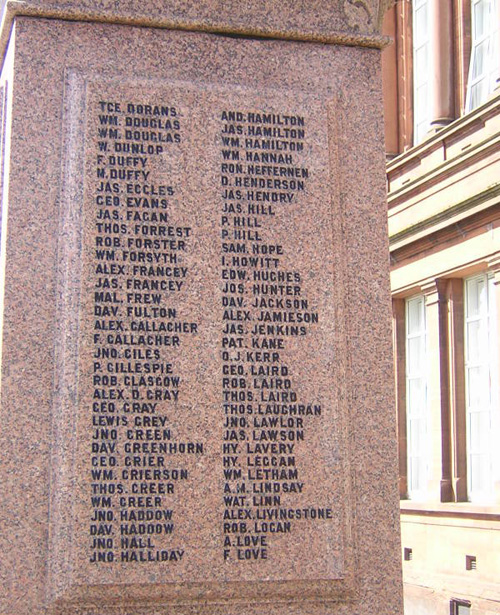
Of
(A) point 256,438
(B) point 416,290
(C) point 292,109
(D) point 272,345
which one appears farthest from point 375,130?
(B) point 416,290

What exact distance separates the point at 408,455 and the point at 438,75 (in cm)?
684

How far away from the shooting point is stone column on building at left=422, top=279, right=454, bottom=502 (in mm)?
19469

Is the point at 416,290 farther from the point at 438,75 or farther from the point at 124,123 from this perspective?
the point at 124,123

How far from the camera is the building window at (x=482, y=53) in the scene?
64.2 ft

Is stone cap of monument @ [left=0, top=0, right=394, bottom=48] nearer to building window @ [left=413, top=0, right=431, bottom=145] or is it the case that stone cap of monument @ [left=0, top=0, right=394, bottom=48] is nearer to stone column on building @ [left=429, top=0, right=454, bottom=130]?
stone column on building @ [left=429, top=0, right=454, bottom=130]

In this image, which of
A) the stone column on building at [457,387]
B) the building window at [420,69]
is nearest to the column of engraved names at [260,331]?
the stone column on building at [457,387]

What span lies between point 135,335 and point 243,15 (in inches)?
65.6

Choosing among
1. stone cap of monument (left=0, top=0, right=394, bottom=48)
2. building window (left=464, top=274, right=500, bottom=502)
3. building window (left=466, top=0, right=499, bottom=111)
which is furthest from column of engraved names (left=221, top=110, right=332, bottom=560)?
building window (left=466, top=0, right=499, bottom=111)

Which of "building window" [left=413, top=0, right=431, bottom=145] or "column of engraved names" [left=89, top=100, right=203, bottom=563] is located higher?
"building window" [left=413, top=0, right=431, bottom=145]

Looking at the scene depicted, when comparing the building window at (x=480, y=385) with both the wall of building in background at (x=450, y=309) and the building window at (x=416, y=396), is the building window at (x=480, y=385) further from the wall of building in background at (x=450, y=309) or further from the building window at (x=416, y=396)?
the building window at (x=416, y=396)

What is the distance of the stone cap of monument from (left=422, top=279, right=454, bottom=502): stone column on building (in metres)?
14.2

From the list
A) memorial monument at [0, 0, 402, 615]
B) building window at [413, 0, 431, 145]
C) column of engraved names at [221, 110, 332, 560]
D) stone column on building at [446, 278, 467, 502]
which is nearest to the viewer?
memorial monument at [0, 0, 402, 615]

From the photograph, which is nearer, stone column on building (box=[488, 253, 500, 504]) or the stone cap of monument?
the stone cap of monument

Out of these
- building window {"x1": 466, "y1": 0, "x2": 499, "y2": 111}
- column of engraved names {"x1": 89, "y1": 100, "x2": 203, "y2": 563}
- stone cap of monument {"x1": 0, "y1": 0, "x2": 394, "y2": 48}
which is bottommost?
column of engraved names {"x1": 89, "y1": 100, "x2": 203, "y2": 563}
